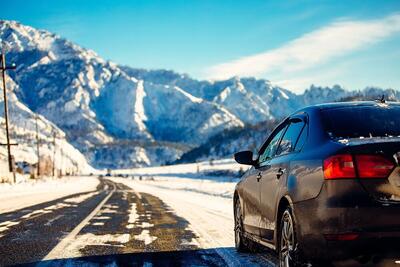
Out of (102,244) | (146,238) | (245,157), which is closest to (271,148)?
(245,157)

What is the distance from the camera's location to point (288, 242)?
4797 millimetres

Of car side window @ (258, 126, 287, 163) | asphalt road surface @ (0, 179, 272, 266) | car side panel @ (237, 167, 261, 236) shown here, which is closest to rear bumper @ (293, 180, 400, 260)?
car side panel @ (237, 167, 261, 236)

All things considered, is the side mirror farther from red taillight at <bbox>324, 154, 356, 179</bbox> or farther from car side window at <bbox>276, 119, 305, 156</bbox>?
red taillight at <bbox>324, 154, 356, 179</bbox>

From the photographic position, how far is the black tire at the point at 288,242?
4.54m

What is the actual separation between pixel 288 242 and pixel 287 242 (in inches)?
1.4

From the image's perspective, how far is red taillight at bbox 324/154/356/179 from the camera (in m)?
4.04

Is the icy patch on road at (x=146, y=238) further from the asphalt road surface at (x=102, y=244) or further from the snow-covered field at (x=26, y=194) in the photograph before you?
the snow-covered field at (x=26, y=194)

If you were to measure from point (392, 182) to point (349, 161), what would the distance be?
37 centimetres

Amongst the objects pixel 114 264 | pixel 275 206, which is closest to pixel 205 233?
pixel 114 264

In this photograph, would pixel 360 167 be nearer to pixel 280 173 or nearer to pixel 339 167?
pixel 339 167

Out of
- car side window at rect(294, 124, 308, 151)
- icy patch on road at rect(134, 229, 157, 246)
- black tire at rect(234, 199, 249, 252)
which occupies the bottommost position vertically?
icy patch on road at rect(134, 229, 157, 246)

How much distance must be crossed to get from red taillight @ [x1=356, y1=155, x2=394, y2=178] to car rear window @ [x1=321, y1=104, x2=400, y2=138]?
2.18ft

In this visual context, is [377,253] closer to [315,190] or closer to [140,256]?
[315,190]

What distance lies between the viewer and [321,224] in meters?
4.06
